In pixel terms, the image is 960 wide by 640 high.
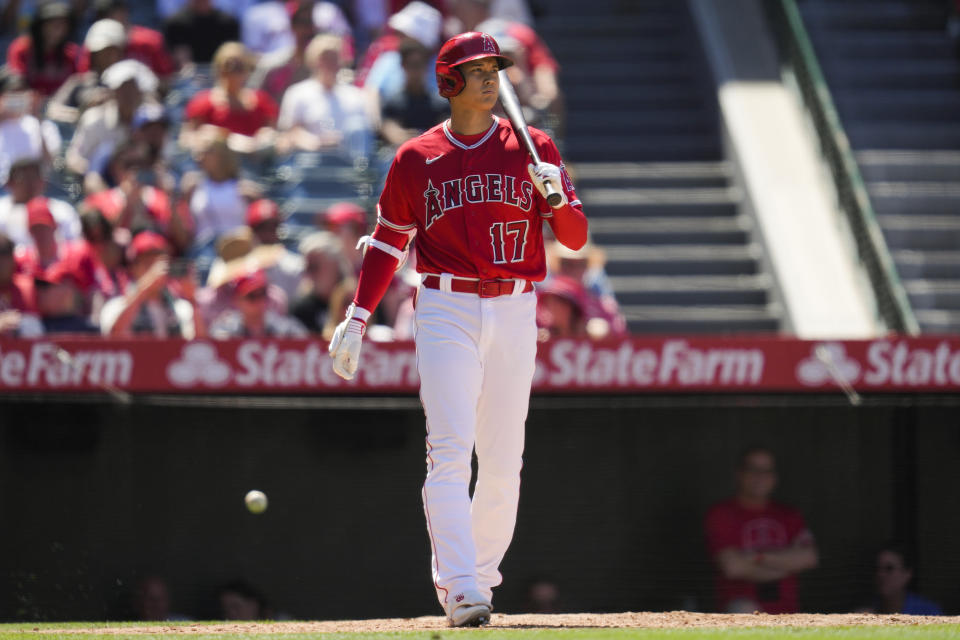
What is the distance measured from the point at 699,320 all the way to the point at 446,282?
548 centimetres

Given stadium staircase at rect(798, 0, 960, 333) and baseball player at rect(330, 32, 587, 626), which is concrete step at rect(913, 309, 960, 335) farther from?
baseball player at rect(330, 32, 587, 626)

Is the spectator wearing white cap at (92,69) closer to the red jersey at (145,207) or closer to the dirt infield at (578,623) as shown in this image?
the red jersey at (145,207)

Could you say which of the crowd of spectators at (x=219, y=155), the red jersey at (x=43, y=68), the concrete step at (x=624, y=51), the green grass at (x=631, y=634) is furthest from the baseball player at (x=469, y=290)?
the concrete step at (x=624, y=51)

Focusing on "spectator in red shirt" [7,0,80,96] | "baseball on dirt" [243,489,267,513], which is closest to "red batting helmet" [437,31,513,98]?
"baseball on dirt" [243,489,267,513]

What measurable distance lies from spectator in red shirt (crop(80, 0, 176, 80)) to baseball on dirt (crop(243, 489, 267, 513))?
603cm

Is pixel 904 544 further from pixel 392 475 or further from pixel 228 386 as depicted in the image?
pixel 228 386

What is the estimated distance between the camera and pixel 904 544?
283 inches

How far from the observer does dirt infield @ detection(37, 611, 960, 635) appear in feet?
18.8

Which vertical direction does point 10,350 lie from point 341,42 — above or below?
below

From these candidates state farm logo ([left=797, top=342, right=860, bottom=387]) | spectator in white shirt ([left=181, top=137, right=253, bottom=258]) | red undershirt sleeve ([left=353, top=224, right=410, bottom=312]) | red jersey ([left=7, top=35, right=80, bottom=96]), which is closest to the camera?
red undershirt sleeve ([left=353, top=224, right=410, bottom=312])

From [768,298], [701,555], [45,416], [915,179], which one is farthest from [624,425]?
[915,179]

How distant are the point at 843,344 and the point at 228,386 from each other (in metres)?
2.91

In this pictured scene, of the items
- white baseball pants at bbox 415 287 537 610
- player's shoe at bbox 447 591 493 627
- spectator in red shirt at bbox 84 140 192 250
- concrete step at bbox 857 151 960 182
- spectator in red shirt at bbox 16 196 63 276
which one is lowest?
player's shoe at bbox 447 591 493 627

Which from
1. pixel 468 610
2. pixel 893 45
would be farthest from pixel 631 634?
pixel 893 45
